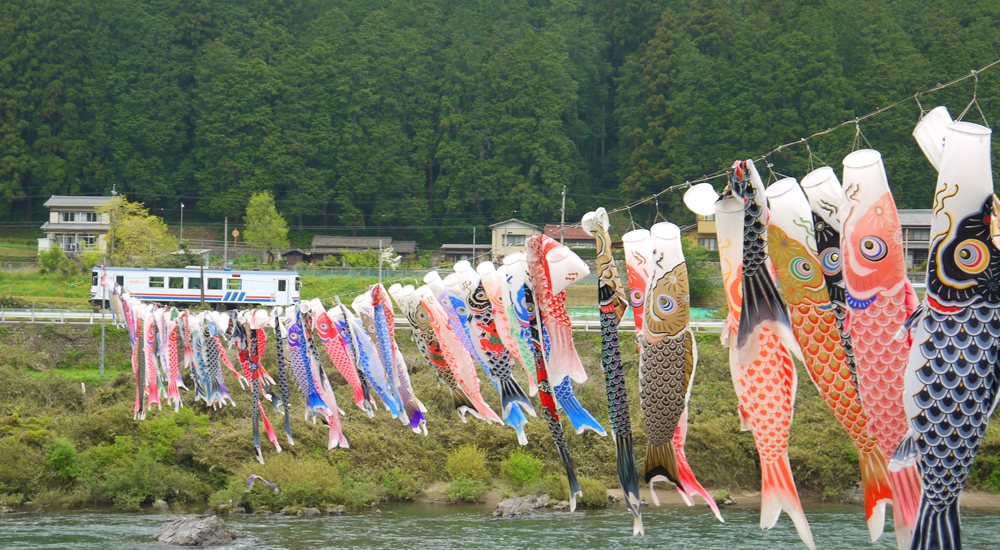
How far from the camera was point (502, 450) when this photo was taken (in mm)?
21094

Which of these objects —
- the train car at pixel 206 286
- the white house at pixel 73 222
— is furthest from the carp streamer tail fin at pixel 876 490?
the white house at pixel 73 222

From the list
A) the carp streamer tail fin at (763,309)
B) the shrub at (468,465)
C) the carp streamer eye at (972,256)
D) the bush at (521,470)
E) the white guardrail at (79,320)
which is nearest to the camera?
the carp streamer eye at (972,256)

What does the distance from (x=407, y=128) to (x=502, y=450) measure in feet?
121

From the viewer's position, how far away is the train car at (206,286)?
114 feet

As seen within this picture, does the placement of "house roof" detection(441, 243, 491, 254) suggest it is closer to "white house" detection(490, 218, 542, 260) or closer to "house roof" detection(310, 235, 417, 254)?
"house roof" detection(310, 235, 417, 254)

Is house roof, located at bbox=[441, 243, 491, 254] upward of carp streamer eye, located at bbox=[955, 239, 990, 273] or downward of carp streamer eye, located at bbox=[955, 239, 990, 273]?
upward

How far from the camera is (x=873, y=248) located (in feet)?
20.0

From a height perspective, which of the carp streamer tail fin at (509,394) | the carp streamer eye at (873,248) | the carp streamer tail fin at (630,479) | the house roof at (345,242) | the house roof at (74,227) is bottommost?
the carp streamer tail fin at (630,479)

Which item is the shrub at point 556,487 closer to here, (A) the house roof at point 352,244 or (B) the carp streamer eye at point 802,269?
(B) the carp streamer eye at point 802,269

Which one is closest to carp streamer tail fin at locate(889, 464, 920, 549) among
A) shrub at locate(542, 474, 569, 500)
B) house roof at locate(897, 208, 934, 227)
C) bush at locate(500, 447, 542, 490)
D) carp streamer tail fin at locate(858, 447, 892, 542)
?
carp streamer tail fin at locate(858, 447, 892, 542)

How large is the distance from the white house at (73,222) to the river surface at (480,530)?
34.4 metres

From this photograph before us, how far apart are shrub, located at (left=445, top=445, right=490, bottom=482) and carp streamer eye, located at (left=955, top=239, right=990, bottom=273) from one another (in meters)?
15.7

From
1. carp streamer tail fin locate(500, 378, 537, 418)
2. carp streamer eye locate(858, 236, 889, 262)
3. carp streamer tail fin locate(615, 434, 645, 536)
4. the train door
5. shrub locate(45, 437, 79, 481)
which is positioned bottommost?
shrub locate(45, 437, 79, 481)

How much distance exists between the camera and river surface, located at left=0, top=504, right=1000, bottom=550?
15.3 metres
